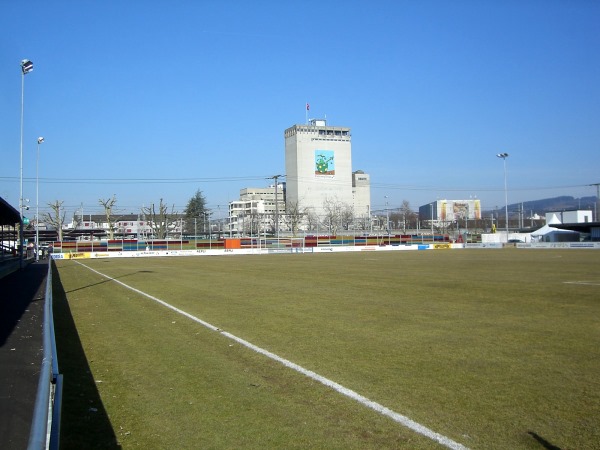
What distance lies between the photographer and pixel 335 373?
316 inches

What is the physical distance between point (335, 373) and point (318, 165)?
16692 centimetres

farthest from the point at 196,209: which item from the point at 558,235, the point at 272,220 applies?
the point at 558,235

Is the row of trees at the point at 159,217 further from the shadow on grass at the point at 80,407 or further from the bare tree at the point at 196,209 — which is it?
the shadow on grass at the point at 80,407

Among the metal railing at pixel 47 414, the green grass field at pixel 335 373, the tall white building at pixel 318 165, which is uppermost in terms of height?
the tall white building at pixel 318 165

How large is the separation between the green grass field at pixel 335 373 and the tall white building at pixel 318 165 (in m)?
152

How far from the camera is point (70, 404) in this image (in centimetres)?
675

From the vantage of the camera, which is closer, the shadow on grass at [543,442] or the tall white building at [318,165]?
the shadow on grass at [543,442]

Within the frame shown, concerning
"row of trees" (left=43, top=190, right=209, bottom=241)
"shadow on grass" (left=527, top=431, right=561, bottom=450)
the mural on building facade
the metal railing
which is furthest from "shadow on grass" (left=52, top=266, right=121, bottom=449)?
the mural on building facade

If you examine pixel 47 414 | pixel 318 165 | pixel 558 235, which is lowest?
pixel 47 414

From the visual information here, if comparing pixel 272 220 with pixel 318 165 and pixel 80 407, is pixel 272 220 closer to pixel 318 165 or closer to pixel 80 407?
pixel 318 165

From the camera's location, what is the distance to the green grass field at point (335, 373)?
18.5 ft

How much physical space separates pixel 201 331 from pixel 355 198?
17891cm

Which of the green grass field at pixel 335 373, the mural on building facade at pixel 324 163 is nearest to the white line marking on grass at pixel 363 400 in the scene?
the green grass field at pixel 335 373

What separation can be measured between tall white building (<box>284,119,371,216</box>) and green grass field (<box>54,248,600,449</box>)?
15178 centimetres
